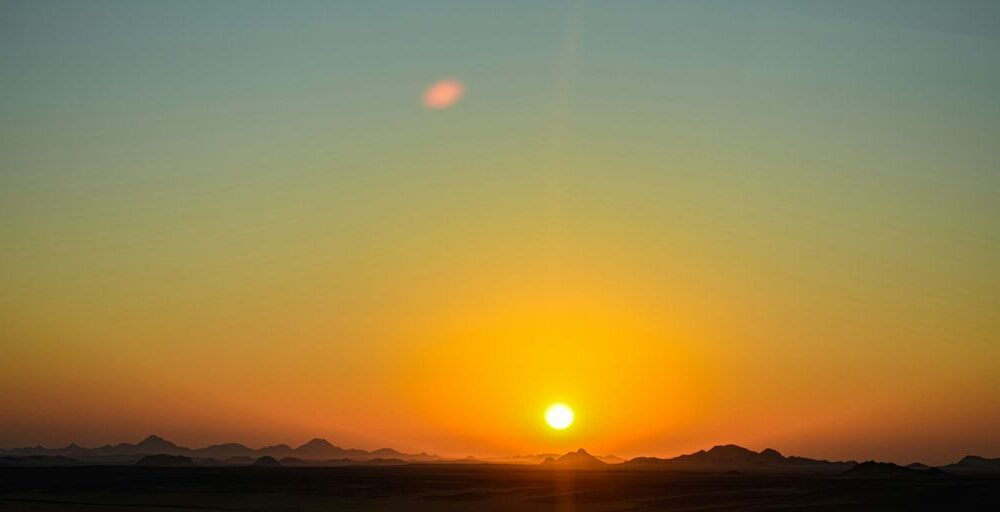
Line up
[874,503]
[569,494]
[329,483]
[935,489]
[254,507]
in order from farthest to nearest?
[329,483] < [569,494] < [935,489] < [254,507] < [874,503]

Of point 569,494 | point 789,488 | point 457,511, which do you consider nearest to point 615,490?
point 569,494

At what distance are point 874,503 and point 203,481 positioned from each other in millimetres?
67650

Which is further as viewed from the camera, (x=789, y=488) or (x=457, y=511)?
(x=789, y=488)

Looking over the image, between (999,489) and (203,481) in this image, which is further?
(203,481)

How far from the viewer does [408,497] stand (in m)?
72.2

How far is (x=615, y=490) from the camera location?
77562 millimetres

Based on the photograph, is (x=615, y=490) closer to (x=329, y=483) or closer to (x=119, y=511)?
Result: (x=329, y=483)

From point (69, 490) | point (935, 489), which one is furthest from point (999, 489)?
A: point (69, 490)

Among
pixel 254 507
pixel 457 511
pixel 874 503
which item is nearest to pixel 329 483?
pixel 254 507

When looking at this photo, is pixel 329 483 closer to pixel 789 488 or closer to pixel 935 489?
pixel 789 488

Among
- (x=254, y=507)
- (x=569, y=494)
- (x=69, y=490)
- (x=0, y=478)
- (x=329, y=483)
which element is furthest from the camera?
(x=0, y=478)

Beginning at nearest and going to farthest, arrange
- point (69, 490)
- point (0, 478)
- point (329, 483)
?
point (69, 490)
point (329, 483)
point (0, 478)

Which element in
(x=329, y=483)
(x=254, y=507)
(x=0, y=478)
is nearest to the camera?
(x=254, y=507)

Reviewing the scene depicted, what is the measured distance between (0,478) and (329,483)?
4224 centimetres
